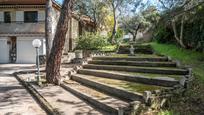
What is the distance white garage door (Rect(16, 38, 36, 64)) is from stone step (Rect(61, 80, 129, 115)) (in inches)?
824

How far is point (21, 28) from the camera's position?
33.6 m

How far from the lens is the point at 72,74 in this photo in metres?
16.1

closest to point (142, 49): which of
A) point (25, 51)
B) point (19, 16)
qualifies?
point (25, 51)

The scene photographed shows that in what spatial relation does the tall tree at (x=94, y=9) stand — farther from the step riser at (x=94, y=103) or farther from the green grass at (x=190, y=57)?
the step riser at (x=94, y=103)

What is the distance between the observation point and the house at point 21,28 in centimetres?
3297

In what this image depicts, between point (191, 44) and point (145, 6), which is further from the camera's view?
point (145, 6)

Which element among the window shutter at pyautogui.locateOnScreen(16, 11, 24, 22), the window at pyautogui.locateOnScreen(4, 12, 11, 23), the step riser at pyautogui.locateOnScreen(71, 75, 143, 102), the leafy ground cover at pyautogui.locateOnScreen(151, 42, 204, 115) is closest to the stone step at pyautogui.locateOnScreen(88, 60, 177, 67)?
the leafy ground cover at pyautogui.locateOnScreen(151, 42, 204, 115)

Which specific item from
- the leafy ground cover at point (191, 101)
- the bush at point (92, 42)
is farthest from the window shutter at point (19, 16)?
the leafy ground cover at point (191, 101)

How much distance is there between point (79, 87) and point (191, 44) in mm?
7195

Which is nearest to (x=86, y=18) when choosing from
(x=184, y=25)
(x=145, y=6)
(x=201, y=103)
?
(x=145, y=6)

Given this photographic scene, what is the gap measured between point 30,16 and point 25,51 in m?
3.85

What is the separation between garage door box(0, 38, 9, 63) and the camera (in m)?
34.0

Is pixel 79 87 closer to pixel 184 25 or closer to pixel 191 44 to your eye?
pixel 191 44

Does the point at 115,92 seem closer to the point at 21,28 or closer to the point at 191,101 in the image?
the point at 191,101
